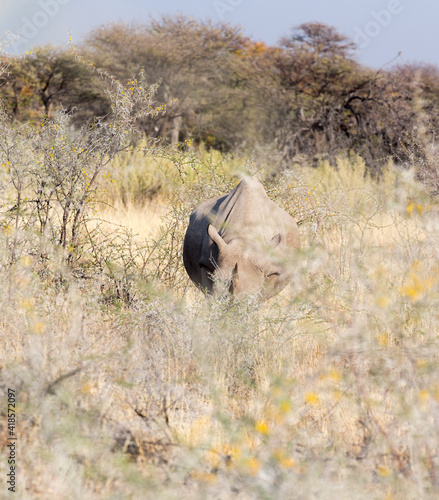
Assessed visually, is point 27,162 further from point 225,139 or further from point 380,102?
point 225,139

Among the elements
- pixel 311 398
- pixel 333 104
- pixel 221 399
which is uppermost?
pixel 333 104

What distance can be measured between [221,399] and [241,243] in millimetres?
1577

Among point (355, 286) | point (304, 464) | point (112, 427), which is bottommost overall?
point (112, 427)

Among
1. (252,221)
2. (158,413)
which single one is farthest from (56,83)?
(158,413)

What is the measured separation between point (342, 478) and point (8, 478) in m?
1.63

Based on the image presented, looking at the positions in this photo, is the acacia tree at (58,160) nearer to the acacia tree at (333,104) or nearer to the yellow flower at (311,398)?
the yellow flower at (311,398)

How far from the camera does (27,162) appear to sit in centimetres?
603

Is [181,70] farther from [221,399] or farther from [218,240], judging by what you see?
[221,399]

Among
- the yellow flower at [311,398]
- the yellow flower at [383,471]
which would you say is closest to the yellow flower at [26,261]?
the yellow flower at [311,398]

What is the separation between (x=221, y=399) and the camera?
380 cm

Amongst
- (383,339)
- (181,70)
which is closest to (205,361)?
(383,339)

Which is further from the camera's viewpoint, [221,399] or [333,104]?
[333,104]

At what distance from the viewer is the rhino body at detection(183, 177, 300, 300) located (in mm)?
4891

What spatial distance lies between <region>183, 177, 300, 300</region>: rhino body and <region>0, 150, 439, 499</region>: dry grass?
1.01 feet
